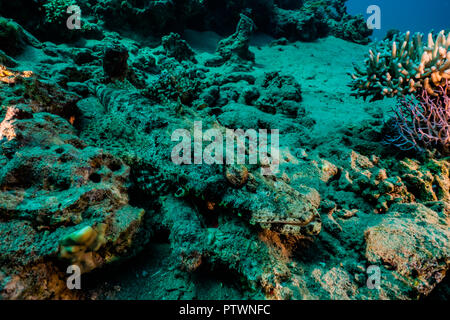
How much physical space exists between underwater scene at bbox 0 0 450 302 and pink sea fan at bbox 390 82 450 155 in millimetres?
30

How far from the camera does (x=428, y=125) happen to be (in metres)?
2.92

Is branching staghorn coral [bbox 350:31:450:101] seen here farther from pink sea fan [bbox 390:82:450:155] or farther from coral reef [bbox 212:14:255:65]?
coral reef [bbox 212:14:255:65]

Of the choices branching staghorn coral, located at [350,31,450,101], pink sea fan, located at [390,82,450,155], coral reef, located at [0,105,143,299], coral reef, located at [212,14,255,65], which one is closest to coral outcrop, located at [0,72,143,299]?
coral reef, located at [0,105,143,299]

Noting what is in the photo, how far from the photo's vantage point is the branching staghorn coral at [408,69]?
2.96 meters

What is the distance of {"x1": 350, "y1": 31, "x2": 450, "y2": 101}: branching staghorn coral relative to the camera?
2957 mm

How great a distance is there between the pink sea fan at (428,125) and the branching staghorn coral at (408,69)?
0.14 m

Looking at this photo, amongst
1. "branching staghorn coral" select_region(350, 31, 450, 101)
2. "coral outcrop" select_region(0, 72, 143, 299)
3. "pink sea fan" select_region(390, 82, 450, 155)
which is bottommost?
"coral outcrop" select_region(0, 72, 143, 299)

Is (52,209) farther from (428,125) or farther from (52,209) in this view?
(428,125)

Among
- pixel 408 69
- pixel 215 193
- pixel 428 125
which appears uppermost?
pixel 408 69

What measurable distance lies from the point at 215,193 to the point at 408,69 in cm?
365

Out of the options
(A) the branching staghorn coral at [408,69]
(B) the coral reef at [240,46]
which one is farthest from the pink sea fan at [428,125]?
(B) the coral reef at [240,46]

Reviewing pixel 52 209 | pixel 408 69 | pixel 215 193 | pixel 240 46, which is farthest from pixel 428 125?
pixel 240 46

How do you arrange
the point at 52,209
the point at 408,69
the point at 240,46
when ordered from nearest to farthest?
the point at 52,209 → the point at 408,69 → the point at 240,46
